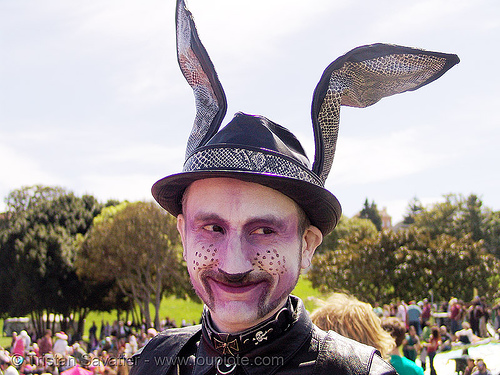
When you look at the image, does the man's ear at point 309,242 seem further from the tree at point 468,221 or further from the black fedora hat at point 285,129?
the tree at point 468,221

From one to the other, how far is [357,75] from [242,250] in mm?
859

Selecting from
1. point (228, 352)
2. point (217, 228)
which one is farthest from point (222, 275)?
point (228, 352)

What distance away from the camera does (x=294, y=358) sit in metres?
1.97

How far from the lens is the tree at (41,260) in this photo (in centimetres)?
3192

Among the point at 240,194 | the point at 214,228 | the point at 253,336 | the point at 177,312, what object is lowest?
the point at 177,312

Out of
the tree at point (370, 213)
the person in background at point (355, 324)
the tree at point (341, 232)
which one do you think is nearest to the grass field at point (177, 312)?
the tree at point (341, 232)

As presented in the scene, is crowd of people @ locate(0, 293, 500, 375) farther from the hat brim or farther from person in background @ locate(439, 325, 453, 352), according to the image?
the hat brim

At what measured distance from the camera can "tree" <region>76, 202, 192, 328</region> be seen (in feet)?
101

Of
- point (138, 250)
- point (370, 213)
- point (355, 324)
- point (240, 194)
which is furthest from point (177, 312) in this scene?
point (370, 213)

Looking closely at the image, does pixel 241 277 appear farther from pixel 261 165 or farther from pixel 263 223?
pixel 261 165

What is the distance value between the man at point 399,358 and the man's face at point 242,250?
2.67 m

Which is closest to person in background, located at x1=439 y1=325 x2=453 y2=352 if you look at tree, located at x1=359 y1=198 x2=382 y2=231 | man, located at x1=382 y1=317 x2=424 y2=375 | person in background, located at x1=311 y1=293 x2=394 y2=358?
man, located at x1=382 y1=317 x2=424 y2=375

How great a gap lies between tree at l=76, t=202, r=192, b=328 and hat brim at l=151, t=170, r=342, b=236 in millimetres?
28312

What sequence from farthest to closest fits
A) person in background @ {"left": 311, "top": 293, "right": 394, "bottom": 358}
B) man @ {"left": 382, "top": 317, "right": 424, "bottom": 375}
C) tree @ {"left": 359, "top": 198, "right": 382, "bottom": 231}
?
tree @ {"left": 359, "top": 198, "right": 382, "bottom": 231}, man @ {"left": 382, "top": 317, "right": 424, "bottom": 375}, person in background @ {"left": 311, "top": 293, "right": 394, "bottom": 358}
